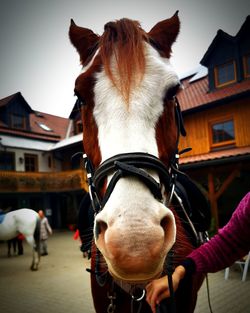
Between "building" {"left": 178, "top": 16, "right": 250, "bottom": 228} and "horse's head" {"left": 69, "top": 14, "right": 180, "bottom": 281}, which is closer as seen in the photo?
"horse's head" {"left": 69, "top": 14, "right": 180, "bottom": 281}

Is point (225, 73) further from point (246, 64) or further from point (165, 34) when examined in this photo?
Answer: point (165, 34)

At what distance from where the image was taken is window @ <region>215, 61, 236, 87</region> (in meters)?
9.54

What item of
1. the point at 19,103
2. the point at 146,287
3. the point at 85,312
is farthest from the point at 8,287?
the point at 146,287

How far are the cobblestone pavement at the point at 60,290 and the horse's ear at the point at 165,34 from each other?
4042 millimetres

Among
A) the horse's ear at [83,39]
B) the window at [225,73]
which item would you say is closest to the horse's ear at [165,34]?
the horse's ear at [83,39]

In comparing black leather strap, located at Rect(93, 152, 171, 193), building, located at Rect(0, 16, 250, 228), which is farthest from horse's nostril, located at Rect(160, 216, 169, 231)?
building, located at Rect(0, 16, 250, 228)

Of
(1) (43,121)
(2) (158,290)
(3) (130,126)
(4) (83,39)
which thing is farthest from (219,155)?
(3) (130,126)

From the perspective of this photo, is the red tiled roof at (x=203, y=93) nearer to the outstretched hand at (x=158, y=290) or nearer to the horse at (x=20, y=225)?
the horse at (x=20, y=225)

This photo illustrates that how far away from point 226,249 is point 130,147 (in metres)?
0.90

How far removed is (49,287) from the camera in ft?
17.5

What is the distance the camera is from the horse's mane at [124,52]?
1243 millimetres

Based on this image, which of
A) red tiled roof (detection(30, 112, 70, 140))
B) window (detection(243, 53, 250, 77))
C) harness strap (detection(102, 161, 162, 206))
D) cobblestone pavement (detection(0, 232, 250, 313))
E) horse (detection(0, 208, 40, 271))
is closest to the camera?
harness strap (detection(102, 161, 162, 206))

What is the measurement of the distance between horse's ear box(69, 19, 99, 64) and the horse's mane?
0.24 m

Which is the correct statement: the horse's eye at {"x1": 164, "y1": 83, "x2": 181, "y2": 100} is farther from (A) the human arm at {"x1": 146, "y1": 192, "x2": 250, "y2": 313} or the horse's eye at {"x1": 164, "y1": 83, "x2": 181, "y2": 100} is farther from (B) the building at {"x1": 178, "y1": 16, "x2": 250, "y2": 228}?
(B) the building at {"x1": 178, "y1": 16, "x2": 250, "y2": 228}
